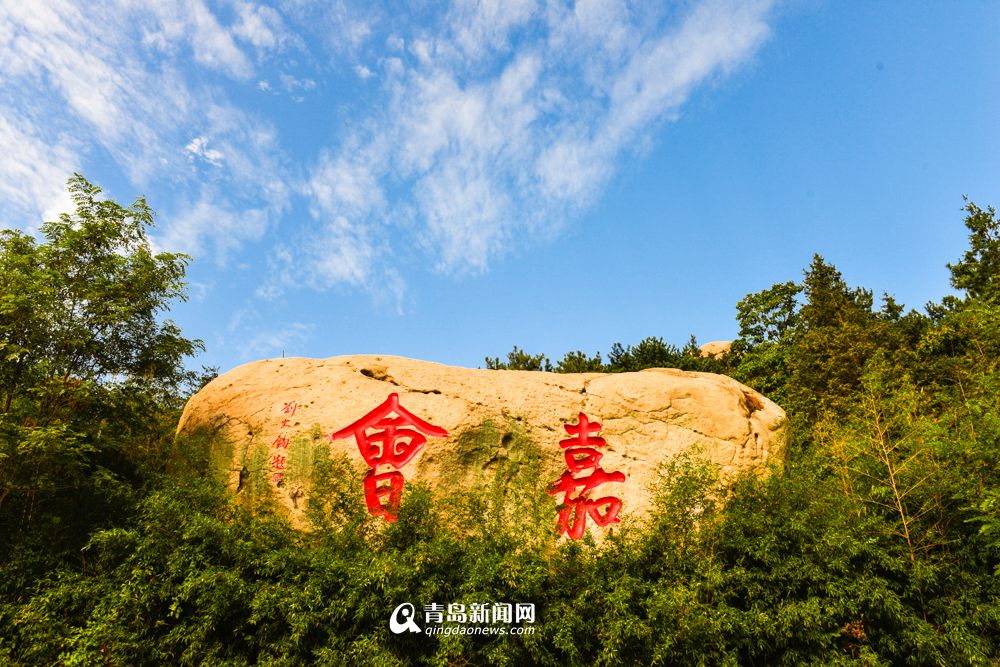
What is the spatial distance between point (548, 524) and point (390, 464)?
1.66 metres

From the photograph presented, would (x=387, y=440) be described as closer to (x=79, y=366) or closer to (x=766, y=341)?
(x=79, y=366)

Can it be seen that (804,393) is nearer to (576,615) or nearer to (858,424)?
(858,424)

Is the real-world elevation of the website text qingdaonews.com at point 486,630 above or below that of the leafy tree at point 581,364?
below

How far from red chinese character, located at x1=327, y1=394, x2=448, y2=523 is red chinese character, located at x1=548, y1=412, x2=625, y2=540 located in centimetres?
133

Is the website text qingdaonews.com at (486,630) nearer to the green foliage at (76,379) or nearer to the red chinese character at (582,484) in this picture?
the red chinese character at (582,484)

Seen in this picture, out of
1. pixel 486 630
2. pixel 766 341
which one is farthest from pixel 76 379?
pixel 766 341

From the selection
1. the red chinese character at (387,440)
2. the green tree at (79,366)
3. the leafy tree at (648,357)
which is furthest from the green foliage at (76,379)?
the leafy tree at (648,357)

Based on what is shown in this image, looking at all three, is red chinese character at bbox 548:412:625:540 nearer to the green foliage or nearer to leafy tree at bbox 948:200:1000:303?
the green foliage

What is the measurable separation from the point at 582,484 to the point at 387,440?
203 centimetres

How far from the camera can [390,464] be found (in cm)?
539

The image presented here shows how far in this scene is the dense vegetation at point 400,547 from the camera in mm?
4199

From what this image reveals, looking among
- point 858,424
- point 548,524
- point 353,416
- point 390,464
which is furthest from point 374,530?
point 858,424

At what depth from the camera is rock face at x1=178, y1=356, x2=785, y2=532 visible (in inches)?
215

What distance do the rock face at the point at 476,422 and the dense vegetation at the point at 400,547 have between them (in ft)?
0.93
